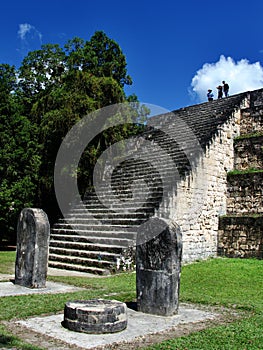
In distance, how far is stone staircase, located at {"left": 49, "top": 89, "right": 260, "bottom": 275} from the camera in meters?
11.6

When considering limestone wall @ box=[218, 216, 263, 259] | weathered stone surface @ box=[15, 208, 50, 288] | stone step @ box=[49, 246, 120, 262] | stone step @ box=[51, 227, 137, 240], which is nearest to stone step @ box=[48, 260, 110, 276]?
stone step @ box=[49, 246, 120, 262]

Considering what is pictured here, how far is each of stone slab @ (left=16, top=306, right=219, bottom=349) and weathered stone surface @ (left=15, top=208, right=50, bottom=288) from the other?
2.47 metres

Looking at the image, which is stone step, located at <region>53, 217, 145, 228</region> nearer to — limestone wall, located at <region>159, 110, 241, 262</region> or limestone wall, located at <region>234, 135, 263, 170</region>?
limestone wall, located at <region>159, 110, 241, 262</region>

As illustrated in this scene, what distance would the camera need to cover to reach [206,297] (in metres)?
7.59

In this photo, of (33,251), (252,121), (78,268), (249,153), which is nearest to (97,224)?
(78,268)

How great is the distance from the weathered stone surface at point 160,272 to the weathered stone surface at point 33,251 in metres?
2.67

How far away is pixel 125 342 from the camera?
4863 mm

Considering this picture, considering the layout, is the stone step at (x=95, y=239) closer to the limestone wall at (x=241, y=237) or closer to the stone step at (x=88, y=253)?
the stone step at (x=88, y=253)

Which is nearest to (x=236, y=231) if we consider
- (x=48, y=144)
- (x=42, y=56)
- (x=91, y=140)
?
(x=91, y=140)

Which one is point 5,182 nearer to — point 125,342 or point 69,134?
point 69,134

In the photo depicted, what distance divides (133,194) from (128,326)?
8.46 metres

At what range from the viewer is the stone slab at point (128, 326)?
4902 millimetres

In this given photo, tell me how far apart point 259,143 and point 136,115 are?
6.04 meters

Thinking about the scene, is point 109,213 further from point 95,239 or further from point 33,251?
point 33,251
